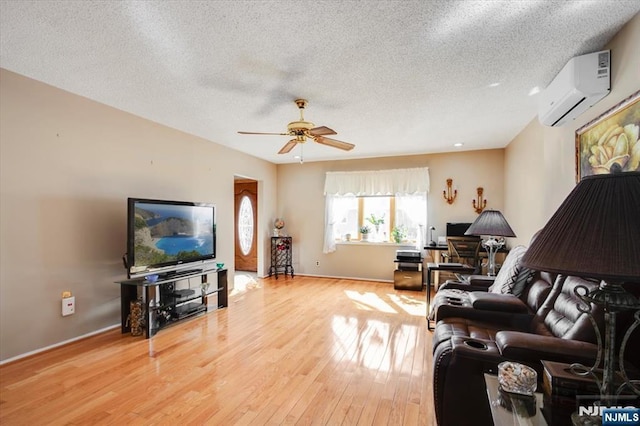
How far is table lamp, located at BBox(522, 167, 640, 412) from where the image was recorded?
0.77m

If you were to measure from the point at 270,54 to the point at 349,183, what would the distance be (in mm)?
4111

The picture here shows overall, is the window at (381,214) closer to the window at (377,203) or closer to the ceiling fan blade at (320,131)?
the window at (377,203)

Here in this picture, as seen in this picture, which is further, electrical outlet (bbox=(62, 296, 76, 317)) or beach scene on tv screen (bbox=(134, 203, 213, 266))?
beach scene on tv screen (bbox=(134, 203, 213, 266))

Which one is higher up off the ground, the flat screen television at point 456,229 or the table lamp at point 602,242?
the table lamp at point 602,242

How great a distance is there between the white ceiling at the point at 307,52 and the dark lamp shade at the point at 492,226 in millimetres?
1209

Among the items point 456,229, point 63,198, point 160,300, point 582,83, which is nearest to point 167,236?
point 160,300

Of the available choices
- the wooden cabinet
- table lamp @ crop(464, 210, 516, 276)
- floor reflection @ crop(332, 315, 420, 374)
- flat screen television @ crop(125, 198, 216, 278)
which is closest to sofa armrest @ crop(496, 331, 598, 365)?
floor reflection @ crop(332, 315, 420, 374)

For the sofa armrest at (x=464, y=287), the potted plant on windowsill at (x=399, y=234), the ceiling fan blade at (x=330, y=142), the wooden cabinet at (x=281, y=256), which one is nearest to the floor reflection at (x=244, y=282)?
the wooden cabinet at (x=281, y=256)

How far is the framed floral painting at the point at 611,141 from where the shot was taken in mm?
1839

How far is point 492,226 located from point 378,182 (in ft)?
9.40

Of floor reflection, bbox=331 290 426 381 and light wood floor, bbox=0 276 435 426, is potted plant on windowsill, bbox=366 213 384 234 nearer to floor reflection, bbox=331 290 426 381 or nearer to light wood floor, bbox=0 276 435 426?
floor reflection, bbox=331 290 426 381

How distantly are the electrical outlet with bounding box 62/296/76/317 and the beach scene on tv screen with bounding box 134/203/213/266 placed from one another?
0.65 metres

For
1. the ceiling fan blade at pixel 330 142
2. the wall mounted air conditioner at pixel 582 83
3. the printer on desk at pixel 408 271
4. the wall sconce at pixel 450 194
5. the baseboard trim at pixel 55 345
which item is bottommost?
the baseboard trim at pixel 55 345

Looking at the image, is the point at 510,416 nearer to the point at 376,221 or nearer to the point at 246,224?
the point at 376,221
